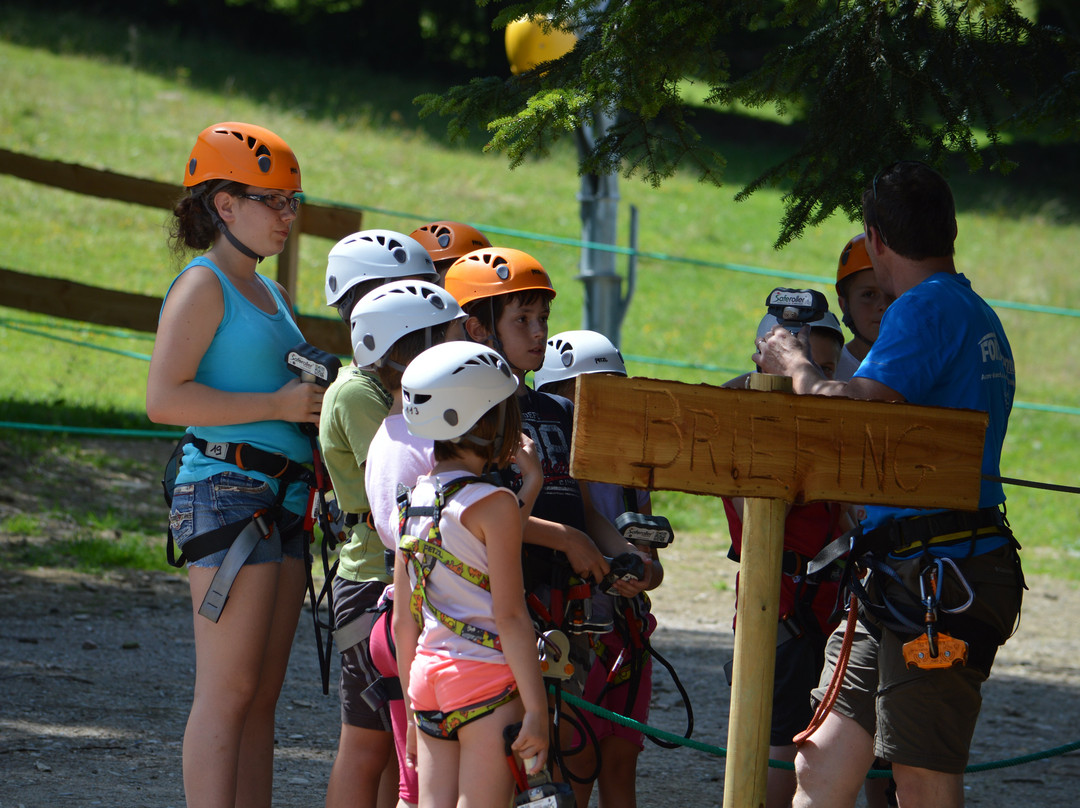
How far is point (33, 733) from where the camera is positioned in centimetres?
482

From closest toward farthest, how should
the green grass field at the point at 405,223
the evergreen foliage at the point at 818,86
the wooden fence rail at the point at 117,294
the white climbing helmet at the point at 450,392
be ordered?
1. the white climbing helmet at the point at 450,392
2. the evergreen foliage at the point at 818,86
3. the wooden fence rail at the point at 117,294
4. the green grass field at the point at 405,223

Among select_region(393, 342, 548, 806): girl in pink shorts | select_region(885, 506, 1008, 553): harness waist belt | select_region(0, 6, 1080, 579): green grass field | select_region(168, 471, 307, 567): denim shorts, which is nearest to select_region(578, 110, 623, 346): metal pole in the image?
select_region(0, 6, 1080, 579): green grass field

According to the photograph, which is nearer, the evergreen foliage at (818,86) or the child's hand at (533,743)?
the child's hand at (533,743)

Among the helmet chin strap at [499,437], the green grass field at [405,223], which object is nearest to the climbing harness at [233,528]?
the helmet chin strap at [499,437]

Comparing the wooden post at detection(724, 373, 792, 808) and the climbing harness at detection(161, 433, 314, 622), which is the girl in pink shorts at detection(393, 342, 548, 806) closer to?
the wooden post at detection(724, 373, 792, 808)

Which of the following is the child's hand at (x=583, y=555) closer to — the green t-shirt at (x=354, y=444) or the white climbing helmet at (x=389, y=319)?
the green t-shirt at (x=354, y=444)

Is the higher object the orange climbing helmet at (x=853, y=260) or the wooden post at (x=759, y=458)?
the orange climbing helmet at (x=853, y=260)

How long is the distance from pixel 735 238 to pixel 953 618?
→ 1983 centimetres

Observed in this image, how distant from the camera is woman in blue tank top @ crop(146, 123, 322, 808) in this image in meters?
3.26

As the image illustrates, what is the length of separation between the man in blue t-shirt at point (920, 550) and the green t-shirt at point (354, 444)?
1099mm

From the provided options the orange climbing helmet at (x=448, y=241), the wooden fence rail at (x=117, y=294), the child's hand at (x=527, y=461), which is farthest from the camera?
the wooden fence rail at (x=117, y=294)

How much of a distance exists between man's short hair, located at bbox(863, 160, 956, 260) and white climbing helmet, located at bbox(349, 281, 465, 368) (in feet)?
3.93

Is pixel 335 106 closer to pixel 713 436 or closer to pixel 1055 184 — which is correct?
pixel 1055 184

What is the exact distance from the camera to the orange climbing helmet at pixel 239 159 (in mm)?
3438
